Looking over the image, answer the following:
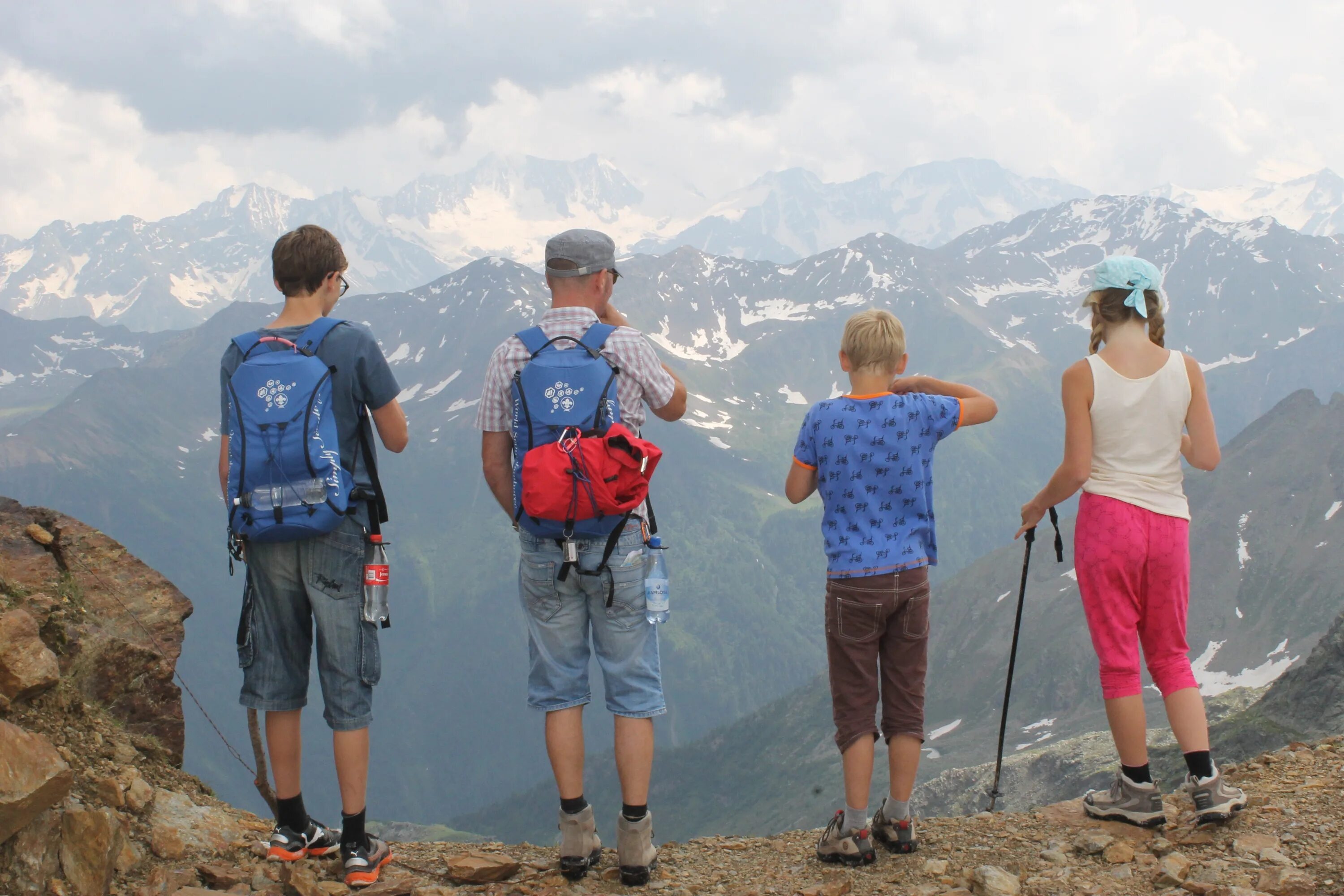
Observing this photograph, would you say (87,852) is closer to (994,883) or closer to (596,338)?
(596,338)

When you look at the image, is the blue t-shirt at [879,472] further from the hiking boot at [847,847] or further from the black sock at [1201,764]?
the black sock at [1201,764]

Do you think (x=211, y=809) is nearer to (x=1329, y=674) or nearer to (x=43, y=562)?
(x=43, y=562)

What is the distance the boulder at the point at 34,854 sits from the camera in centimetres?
512

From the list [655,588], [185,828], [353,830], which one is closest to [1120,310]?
[655,588]

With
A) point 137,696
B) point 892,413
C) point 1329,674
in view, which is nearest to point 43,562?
point 137,696

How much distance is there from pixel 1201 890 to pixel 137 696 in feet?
27.5

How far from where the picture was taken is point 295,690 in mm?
6574

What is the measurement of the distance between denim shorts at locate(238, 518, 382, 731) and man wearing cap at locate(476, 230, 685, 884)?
3.58ft

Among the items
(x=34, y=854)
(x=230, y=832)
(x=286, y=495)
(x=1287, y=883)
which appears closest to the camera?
(x=34, y=854)

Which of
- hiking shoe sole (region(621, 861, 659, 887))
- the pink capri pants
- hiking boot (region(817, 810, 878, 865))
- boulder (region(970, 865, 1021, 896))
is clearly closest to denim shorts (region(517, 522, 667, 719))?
hiking shoe sole (region(621, 861, 659, 887))

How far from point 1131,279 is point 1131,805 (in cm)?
375

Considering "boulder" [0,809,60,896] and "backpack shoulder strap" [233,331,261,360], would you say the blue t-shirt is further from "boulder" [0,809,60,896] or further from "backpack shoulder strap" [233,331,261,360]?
"boulder" [0,809,60,896]

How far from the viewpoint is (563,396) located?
20.4 ft

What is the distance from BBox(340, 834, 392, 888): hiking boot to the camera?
6.33m
